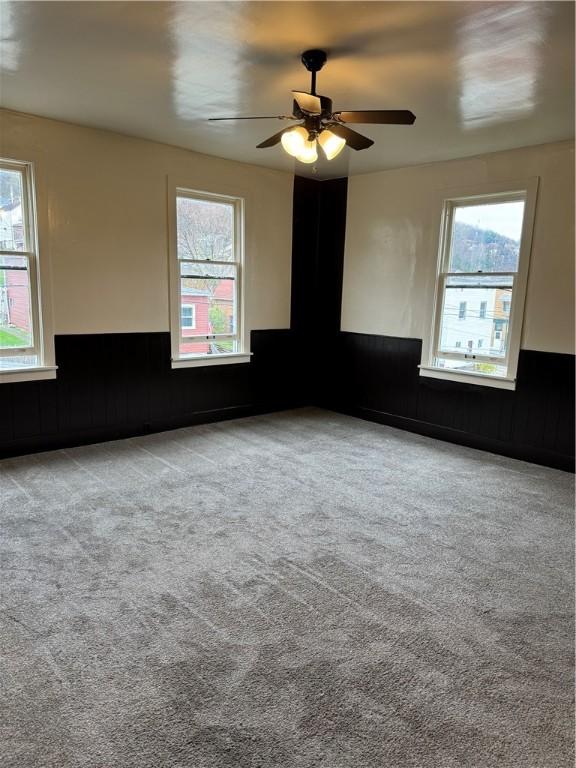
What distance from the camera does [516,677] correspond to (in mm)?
2006

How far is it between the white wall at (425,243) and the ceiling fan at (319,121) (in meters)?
2.16

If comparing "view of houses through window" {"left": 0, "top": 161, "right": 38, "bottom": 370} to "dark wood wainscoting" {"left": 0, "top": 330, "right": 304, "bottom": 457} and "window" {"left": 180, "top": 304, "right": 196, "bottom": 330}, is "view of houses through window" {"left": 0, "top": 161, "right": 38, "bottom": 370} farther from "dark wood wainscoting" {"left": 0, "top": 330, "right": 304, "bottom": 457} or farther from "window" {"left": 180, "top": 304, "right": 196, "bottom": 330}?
"window" {"left": 180, "top": 304, "right": 196, "bottom": 330}

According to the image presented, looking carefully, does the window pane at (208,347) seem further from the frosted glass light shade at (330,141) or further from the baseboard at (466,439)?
the frosted glass light shade at (330,141)

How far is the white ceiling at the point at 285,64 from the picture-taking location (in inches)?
95.2

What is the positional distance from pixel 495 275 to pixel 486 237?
0.39 meters

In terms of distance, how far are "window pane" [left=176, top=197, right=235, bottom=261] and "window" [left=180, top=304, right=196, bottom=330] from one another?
497mm

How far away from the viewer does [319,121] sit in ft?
9.54

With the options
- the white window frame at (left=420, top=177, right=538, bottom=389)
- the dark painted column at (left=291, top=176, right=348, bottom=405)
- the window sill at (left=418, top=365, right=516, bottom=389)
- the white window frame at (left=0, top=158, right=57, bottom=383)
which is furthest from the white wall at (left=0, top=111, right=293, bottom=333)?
the window sill at (left=418, top=365, right=516, bottom=389)

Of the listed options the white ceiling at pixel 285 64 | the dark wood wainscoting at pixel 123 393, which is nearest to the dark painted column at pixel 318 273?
the dark wood wainscoting at pixel 123 393

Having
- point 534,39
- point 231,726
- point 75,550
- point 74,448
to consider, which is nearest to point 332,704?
point 231,726

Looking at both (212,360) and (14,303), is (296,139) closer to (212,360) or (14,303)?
(14,303)

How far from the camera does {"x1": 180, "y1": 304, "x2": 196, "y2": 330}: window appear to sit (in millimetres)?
5207

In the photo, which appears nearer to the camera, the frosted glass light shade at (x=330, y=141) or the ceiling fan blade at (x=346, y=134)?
the ceiling fan blade at (x=346, y=134)

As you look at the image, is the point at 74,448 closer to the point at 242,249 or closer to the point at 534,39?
the point at 242,249
